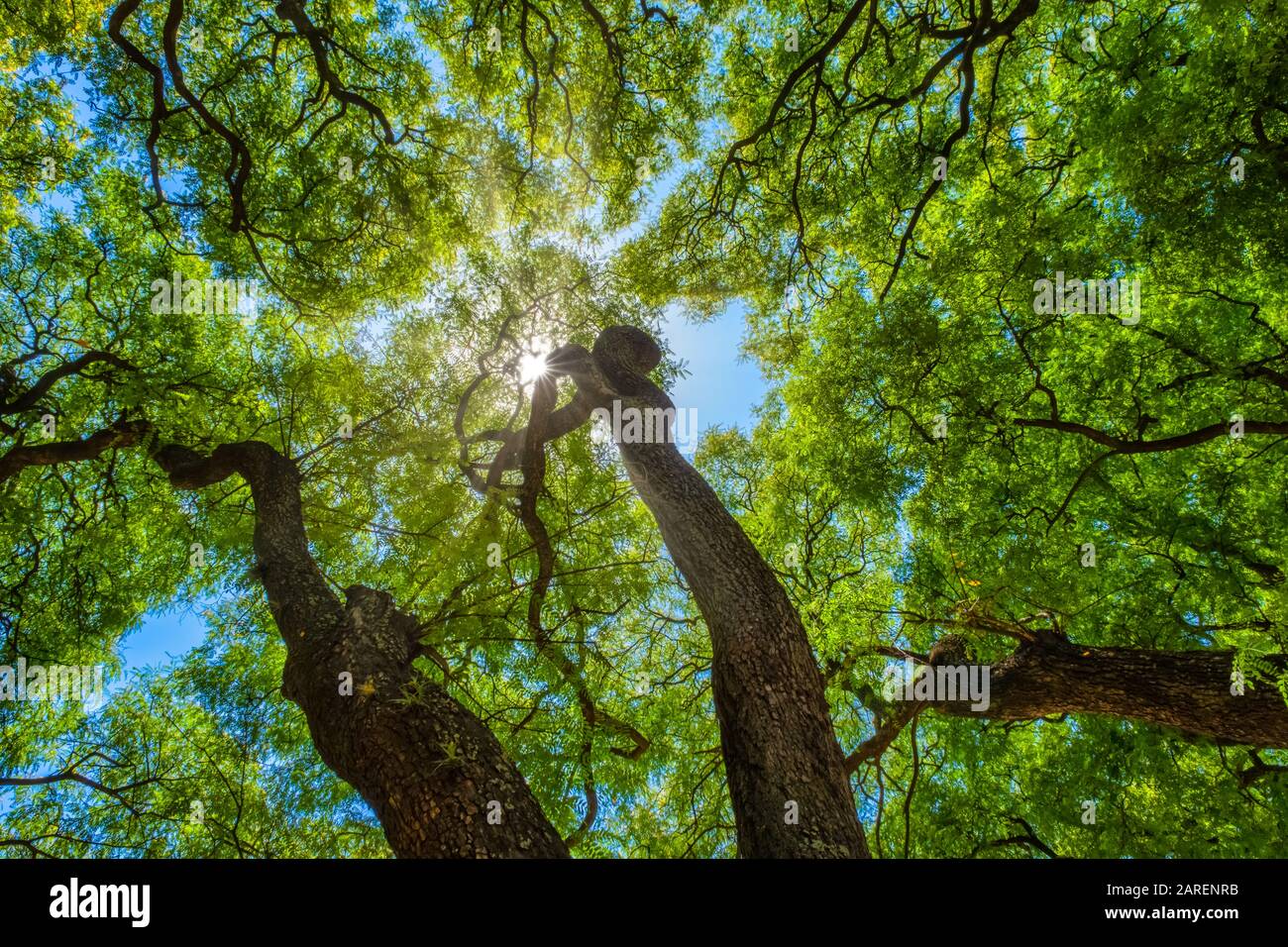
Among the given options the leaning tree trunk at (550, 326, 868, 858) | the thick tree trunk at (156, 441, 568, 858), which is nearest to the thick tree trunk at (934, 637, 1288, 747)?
the leaning tree trunk at (550, 326, 868, 858)

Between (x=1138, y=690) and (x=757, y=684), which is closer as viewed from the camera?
(x=757, y=684)

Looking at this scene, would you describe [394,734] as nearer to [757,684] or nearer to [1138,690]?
[757,684]

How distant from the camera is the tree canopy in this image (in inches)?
193

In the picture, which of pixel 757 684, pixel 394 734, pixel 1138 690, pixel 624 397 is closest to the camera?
pixel 394 734

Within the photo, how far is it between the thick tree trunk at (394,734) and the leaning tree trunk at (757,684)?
37.7 inches

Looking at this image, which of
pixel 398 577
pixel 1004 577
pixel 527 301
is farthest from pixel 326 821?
pixel 1004 577

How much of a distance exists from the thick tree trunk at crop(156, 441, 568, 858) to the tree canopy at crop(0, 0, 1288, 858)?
0.78m

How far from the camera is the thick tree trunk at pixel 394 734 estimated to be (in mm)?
2305

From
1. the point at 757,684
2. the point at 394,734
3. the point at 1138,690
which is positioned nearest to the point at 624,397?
the point at 757,684

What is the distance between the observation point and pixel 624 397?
491cm

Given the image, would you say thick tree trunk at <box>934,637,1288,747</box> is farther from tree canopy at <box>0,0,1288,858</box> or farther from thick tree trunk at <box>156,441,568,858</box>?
thick tree trunk at <box>156,441,568,858</box>

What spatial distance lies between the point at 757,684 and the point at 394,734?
6.07 feet
